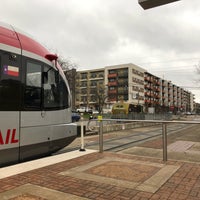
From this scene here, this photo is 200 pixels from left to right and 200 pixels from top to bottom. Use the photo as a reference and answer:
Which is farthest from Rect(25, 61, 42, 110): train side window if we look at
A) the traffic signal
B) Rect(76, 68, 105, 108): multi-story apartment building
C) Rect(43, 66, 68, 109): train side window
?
Rect(76, 68, 105, 108): multi-story apartment building

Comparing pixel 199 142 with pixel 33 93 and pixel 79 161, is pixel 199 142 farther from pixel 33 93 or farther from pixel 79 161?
pixel 33 93

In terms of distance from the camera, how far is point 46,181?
503cm

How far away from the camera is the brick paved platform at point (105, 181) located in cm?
429

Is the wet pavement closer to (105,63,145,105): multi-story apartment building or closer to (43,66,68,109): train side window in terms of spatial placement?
(43,66,68,109): train side window

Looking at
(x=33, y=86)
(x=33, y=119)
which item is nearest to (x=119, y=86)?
(x=33, y=86)

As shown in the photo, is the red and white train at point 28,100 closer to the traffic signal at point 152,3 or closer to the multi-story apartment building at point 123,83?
the traffic signal at point 152,3

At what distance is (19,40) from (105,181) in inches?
154

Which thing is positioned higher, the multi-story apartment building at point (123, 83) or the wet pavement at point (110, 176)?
the multi-story apartment building at point (123, 83)

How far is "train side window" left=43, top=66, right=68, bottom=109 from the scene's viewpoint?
7.02 m

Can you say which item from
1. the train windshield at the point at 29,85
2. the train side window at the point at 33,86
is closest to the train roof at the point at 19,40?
the train windshield at the point at 29,85

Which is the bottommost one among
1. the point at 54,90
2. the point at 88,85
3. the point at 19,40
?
the point at 54,90

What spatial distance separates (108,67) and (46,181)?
95.2m

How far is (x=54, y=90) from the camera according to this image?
735 cm

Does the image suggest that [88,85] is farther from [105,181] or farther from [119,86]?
[105,181]
